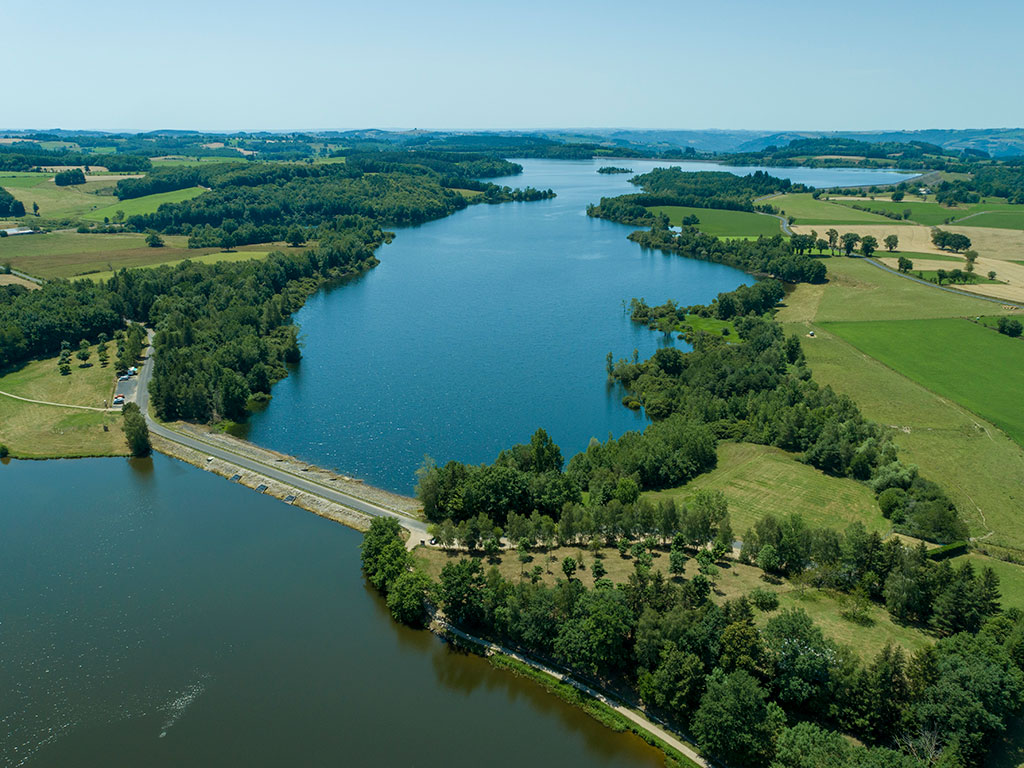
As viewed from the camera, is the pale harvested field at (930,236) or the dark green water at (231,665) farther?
the pale harvested field at (930,236)

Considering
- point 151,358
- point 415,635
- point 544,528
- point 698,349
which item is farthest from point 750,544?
point 151,358

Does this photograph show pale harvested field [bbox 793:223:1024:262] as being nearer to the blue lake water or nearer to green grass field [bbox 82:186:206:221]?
the blue lake water

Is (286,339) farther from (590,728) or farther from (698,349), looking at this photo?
(590,728)

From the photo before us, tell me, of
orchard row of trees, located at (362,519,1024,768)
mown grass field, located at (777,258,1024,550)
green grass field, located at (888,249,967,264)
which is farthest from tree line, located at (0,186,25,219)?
green grass field, located at (888,249,967,264)

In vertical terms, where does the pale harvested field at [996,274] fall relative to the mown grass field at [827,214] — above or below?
below

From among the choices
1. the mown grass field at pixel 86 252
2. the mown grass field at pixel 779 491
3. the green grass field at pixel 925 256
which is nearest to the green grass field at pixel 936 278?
the green grass field at pixel 925 256

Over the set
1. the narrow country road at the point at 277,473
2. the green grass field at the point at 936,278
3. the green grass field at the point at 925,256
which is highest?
the green grass field at the point at 925,256

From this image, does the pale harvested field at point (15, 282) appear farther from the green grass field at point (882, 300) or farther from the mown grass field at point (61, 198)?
the green grass field at point (882, 300)
